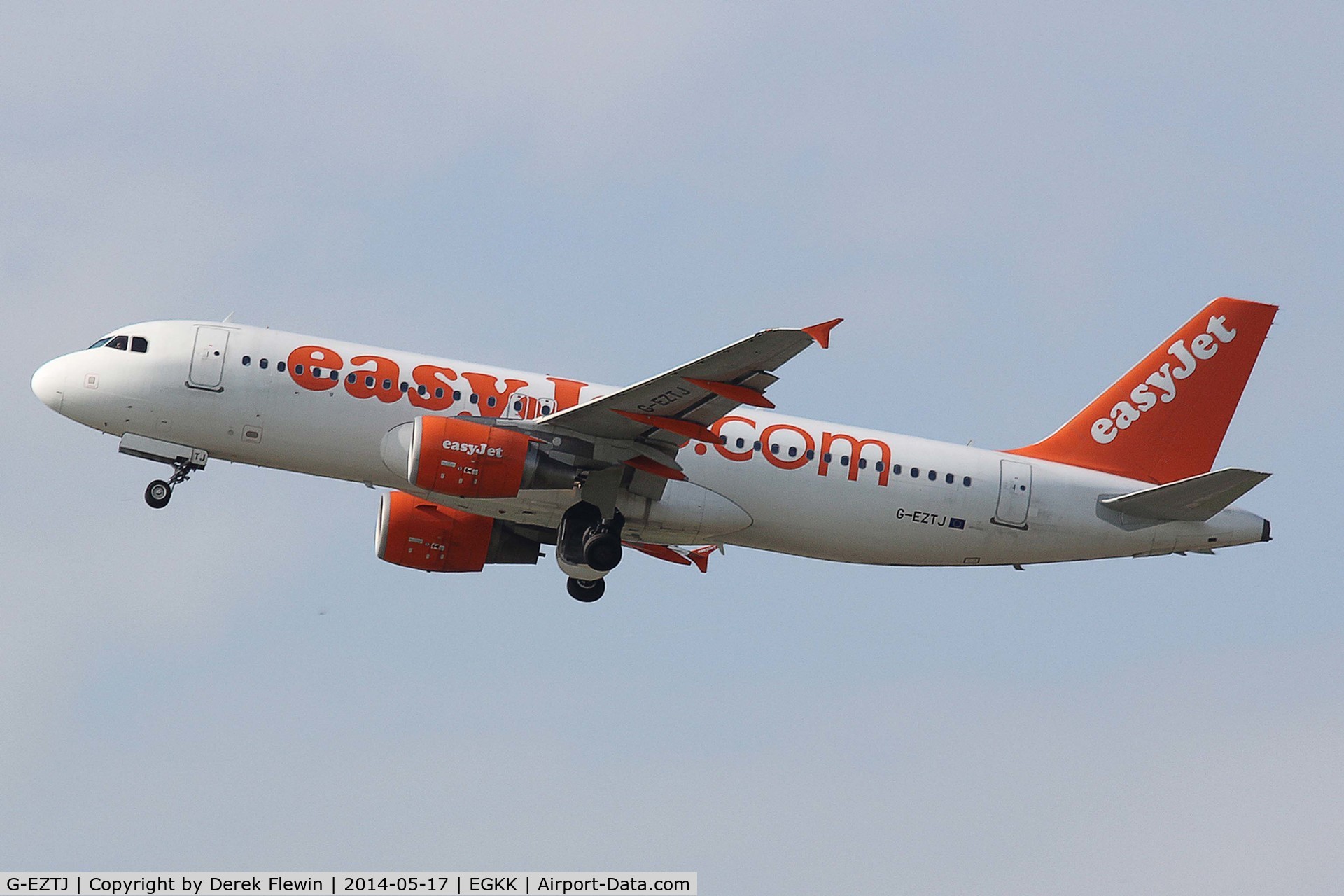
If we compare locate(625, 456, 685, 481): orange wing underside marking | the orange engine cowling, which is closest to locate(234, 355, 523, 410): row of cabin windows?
the orange engine cowling

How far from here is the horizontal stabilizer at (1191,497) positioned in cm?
3731

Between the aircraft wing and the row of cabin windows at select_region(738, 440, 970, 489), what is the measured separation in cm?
183

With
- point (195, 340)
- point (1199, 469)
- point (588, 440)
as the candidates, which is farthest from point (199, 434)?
point (1199, 469)

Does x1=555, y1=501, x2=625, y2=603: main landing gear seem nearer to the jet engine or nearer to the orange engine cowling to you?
the orange engine cowling

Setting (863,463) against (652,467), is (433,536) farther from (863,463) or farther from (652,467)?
(863,463)

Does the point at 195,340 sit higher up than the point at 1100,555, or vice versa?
the point at 195,340

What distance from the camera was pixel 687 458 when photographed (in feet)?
124

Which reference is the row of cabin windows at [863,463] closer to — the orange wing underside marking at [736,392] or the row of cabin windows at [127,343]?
the orange wing underside marking at [736,392]

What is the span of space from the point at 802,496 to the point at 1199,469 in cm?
1056

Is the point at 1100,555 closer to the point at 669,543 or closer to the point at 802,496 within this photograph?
the point at 802,496

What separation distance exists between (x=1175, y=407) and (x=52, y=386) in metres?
26.7

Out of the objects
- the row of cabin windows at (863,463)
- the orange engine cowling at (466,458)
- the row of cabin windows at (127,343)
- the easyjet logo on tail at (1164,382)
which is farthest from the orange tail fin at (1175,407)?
the row of cabin windows at (127,343)

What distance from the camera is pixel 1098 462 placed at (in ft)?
135

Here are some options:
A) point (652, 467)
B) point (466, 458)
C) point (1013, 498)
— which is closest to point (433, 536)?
point (466, 458)
